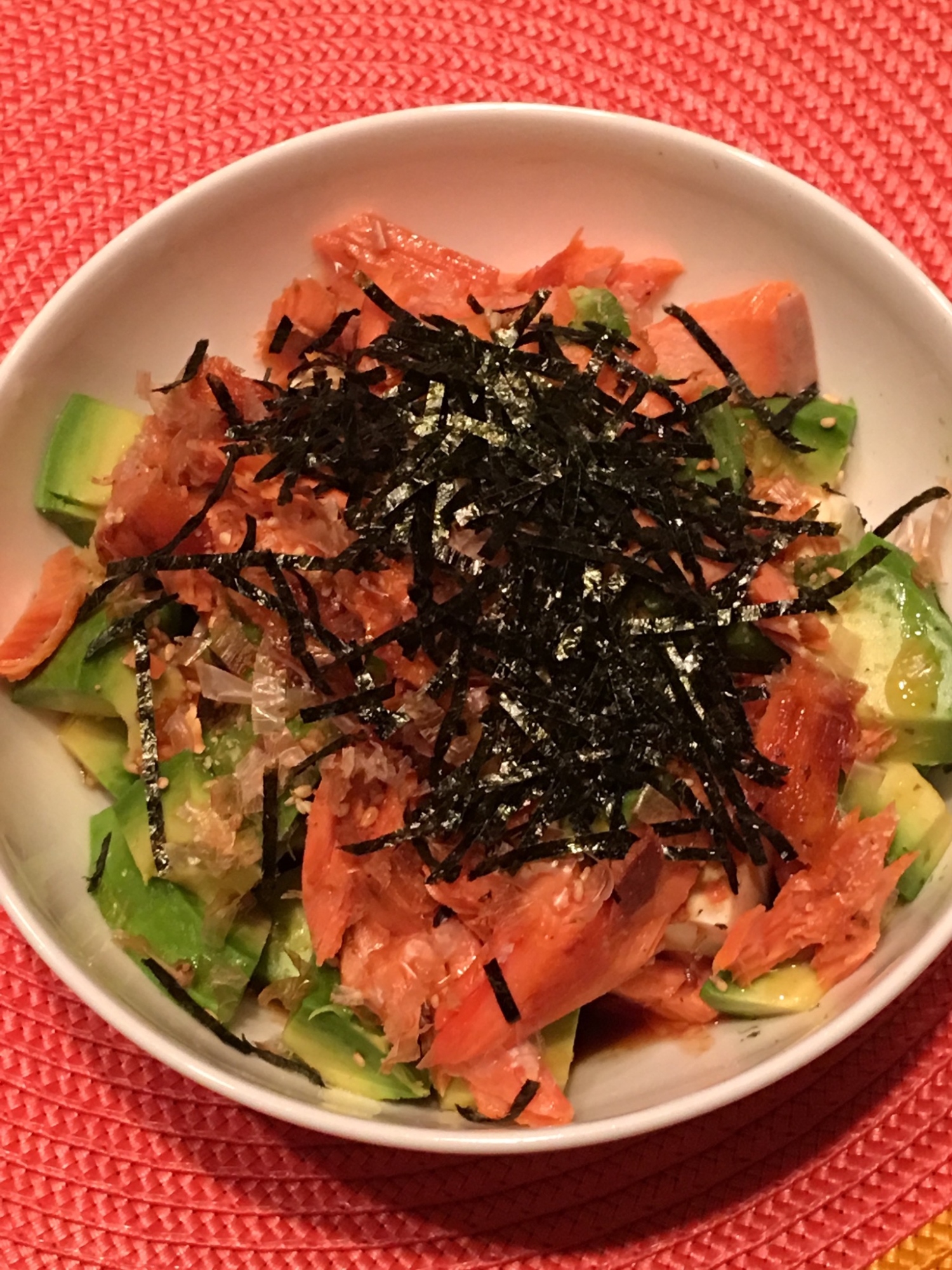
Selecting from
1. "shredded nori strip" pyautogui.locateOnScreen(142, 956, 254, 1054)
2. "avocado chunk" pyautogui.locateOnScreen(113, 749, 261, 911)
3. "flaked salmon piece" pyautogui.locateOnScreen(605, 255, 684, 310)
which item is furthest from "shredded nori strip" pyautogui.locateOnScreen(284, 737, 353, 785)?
"flaked salmon piece" pyautogui.locateOnScreen(605, 255, 684, 310)

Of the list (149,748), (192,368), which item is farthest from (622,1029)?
(192,368)

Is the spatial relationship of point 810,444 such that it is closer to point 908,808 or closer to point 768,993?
point 908,808

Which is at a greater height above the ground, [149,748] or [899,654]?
[899,654]

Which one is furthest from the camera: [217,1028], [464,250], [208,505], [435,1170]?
[464,250]

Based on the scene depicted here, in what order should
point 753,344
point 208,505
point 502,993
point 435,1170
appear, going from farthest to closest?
1. point 753,344
2. point 435,1170
3. point 208,505
4. point 502,993

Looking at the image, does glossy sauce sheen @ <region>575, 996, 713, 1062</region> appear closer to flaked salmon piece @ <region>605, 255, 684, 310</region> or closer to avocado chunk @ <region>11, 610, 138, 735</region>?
avocado chunk @ <region>11, 610, 138, 735</region>

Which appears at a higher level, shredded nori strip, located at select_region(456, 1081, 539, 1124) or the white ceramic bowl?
the white ceramic bowl

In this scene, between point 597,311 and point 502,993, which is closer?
point 502,993
